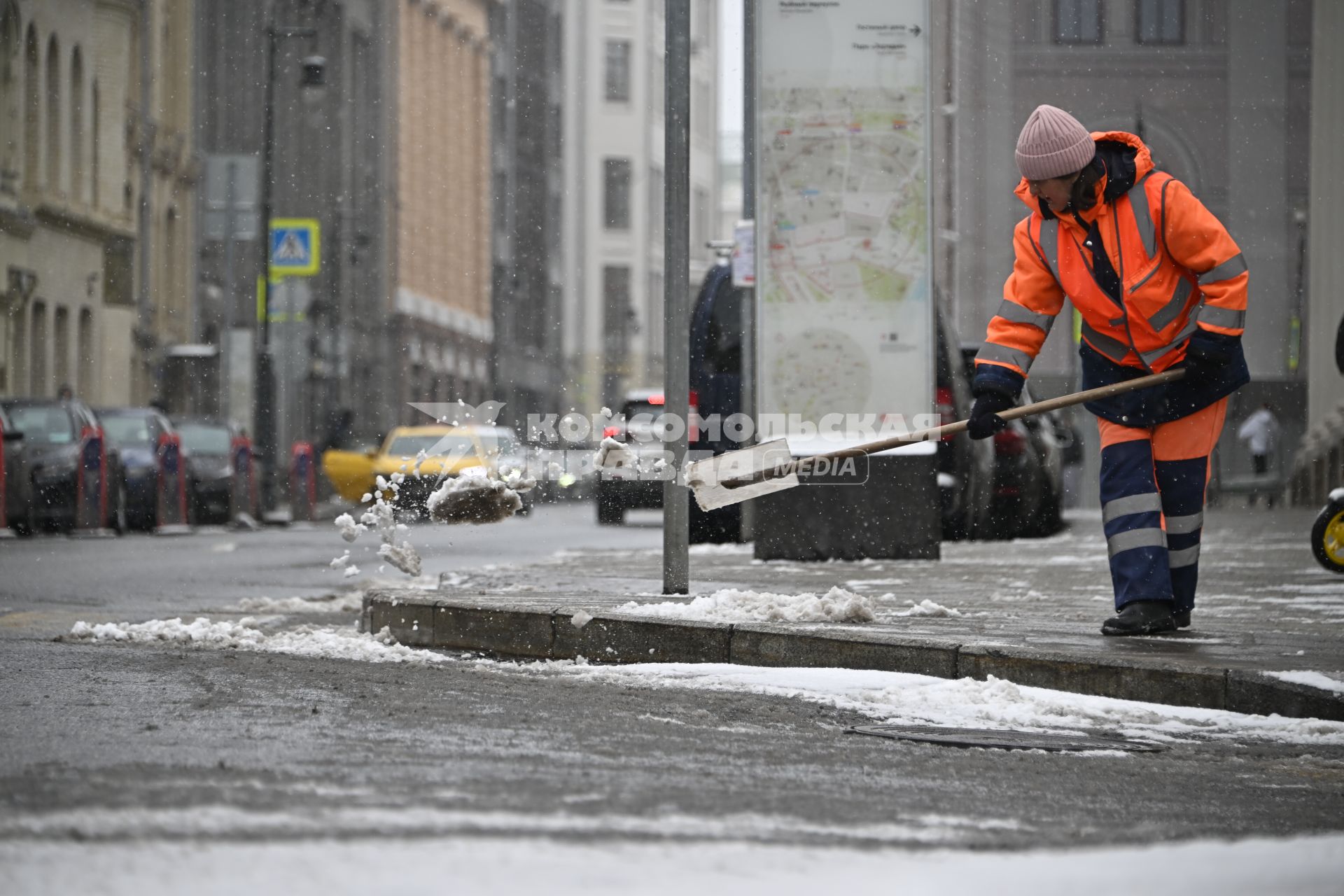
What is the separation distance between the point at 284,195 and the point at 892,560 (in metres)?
48.5

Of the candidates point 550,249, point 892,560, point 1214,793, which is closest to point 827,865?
point 1214,793

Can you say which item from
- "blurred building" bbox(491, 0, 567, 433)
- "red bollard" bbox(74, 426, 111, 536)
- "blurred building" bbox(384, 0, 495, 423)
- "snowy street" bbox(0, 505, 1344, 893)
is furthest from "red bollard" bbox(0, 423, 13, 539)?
"blurred building" bbox(491, 0, 567, 433)

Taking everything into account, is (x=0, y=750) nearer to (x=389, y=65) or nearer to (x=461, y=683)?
(x=461, y=683)

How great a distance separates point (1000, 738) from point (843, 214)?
716 cm

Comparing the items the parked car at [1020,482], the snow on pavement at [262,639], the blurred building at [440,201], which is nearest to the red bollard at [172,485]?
the parked car at [1020,482]

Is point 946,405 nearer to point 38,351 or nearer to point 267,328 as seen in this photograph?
point 267,328

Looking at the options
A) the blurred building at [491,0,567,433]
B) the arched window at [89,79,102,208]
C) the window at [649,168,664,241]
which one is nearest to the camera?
the arched window at [89,79,102,208]

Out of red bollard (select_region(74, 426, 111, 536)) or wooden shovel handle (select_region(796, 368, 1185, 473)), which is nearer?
wooden shovel handle (select_region(796, 368, 1185, 473))

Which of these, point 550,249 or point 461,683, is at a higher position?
point 550,249

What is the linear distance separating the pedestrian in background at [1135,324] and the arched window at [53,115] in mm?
37394

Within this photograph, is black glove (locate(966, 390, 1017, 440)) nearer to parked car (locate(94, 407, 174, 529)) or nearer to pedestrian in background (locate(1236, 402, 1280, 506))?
parked car (locate(94, 407, 174, 529))

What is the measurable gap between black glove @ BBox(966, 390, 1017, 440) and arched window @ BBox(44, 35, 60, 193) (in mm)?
37367

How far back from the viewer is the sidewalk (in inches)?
255

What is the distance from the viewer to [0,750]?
5.11m
